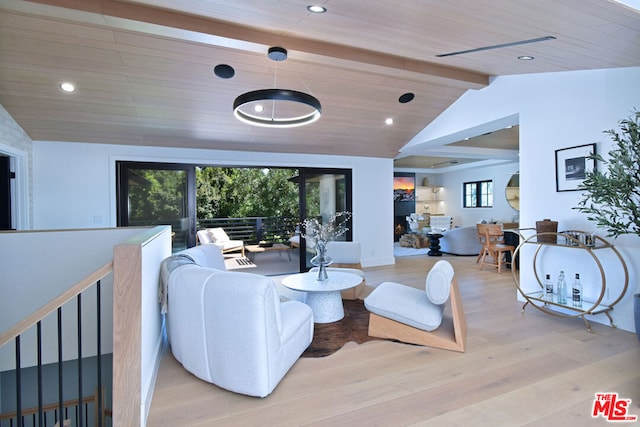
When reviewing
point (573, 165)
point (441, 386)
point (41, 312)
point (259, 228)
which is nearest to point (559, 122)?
point (573, 165)

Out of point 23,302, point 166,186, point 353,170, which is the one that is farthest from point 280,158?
point 23,302

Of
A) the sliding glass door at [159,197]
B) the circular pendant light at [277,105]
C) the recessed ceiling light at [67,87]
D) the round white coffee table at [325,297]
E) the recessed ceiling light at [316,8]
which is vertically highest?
the recessed ceiling light at [316,8]

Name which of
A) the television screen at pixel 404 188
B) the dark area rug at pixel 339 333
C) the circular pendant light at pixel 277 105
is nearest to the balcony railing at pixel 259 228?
the television screen at pixel 404 188

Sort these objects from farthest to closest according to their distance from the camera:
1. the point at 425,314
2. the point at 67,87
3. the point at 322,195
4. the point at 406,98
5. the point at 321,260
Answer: the point at 322,195 → the point at 406,98 → the point at 321,260 → the point at 67,87 → the point at 425,314

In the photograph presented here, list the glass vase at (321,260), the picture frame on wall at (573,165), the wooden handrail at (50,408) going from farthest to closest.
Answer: the glass vase at (321,260)
the picture frame on wall at (573,165)
the wooden handrail at (50,408)

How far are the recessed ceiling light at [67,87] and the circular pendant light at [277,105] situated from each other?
6.65 ft

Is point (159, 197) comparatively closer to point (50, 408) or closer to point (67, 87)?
point (67, 87)

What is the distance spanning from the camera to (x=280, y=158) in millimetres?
6055

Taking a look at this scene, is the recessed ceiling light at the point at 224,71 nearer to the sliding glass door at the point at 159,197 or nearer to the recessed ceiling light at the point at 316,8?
Answer: the recessed ceiling light at the point at 316,8

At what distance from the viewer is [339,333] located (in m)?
3.37

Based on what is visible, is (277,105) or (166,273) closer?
(166,273)

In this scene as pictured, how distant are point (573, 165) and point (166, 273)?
437cm

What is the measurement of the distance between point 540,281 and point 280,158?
4.42 m

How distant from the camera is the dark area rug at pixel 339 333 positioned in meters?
3.00
